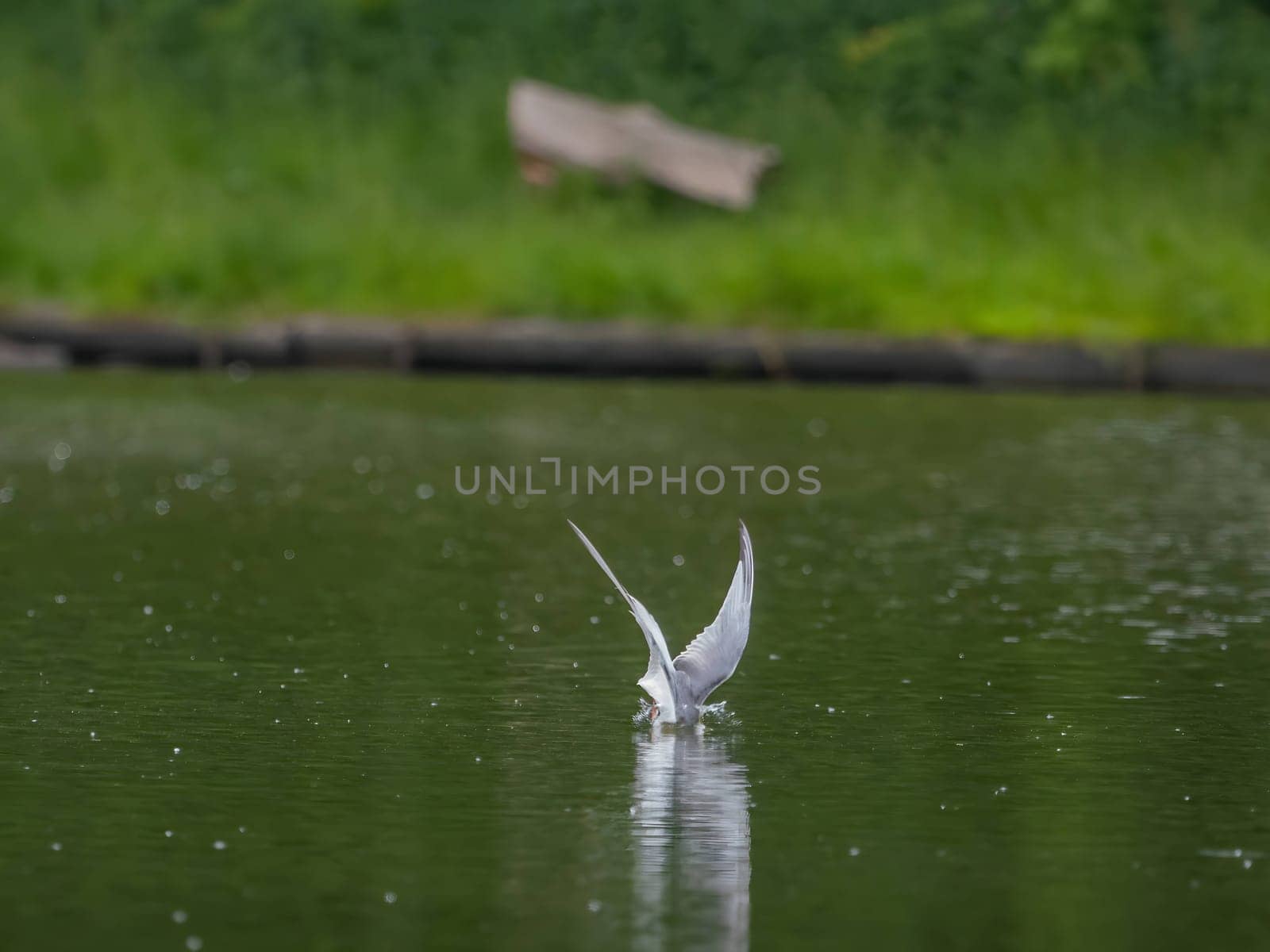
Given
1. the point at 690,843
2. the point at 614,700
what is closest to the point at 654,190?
the point at 614,700

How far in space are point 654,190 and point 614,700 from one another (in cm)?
1910

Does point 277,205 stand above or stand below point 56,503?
above

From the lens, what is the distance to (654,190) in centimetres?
2819

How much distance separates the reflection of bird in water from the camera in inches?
246

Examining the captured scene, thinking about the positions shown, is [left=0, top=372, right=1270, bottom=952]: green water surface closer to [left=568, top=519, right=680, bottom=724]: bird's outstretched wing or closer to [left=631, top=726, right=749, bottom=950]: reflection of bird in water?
[left=631, top=726, right=749, bottom=950]: reflection of bird in water

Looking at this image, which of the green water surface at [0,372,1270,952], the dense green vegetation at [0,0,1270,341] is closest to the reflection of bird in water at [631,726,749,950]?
the green water surface at [0,372,1270,952]

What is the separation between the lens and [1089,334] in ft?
80.0

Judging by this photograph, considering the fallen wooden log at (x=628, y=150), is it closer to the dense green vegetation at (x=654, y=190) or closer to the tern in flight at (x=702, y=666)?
the dense green vegetation at (x=654, y=190)

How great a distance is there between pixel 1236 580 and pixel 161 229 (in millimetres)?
16488

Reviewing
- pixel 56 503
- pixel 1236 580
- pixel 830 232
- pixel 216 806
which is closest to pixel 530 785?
pixel 216 806

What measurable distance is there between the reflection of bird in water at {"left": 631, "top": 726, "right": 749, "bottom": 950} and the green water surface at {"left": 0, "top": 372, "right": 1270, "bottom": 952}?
2 cm

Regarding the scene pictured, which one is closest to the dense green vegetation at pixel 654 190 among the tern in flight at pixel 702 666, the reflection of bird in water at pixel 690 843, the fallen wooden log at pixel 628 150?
the fallen wooden log at pixel 628 150

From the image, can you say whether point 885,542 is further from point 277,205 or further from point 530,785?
point 277,205

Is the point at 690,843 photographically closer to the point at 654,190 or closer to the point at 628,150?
the point at 654,190
